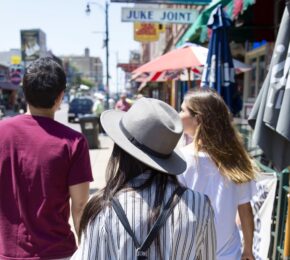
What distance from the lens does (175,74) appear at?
381 inches

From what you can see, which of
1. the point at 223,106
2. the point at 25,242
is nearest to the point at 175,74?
the point at 223,106

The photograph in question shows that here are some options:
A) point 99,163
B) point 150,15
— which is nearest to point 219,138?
point 150,15

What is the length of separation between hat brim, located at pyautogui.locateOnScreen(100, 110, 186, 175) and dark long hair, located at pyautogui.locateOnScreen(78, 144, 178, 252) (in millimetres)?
47

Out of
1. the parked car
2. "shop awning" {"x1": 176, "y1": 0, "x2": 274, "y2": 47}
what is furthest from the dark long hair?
the parked car

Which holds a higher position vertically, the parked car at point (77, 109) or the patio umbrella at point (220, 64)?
the patio umbrella at point (220, 64)

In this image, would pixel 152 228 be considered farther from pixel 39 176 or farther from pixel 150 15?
pixel 150 15

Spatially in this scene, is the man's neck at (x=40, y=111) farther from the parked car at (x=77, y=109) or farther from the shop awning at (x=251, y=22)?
the parked car at (x=77, y=109)

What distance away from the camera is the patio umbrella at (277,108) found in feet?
8.44

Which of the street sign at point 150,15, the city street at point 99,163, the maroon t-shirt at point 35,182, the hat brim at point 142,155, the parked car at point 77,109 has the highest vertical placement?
the street sign at point 150,15

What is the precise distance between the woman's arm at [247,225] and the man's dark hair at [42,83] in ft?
4.29

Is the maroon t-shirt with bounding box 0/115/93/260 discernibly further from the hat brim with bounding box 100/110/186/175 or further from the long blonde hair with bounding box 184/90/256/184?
the long blonde hair with bounding box 184/90/256/184

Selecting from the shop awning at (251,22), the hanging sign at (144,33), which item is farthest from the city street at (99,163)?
the hanging sign at (144,33)

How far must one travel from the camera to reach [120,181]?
154cm

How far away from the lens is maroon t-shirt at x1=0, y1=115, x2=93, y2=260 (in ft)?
7.21
